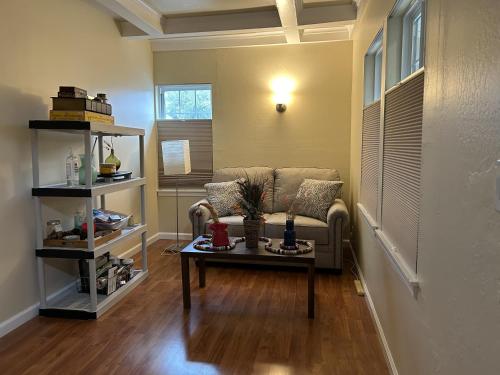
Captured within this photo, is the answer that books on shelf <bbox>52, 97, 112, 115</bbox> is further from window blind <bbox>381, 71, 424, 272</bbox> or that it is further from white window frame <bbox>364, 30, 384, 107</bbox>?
white window frame <bbox>364, 30, 384, 107</bbox>

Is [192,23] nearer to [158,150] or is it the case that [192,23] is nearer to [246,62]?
[246,62]

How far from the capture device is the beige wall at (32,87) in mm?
2525

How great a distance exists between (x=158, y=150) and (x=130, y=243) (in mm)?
1346

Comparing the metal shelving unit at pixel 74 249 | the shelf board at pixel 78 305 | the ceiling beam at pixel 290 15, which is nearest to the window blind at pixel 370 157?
the ceiling beam at pixel 290 15

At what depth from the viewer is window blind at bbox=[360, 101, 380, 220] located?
279cm

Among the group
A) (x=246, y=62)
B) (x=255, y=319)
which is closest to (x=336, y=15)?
(x=246, y=62)

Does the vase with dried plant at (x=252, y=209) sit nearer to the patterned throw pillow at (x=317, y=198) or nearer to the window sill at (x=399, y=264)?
the window sill at (x=399, y=264)

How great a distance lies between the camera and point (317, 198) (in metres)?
3.90

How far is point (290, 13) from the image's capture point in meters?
3.41

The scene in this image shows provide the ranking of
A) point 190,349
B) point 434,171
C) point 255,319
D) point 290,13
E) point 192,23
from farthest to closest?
1. point 192,23
2. point 290,13
3. point 255,319
4. point 190,349
5. point 434,171

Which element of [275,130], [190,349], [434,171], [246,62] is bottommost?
[190,349]

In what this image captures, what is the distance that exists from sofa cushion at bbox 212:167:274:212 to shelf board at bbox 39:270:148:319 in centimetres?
180

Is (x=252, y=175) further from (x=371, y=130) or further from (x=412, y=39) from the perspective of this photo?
(x=412, y=39)

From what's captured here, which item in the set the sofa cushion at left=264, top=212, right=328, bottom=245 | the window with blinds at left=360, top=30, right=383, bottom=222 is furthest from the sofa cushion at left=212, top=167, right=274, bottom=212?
the window with blinds at left=360, top=30, right=383, bottom=222
